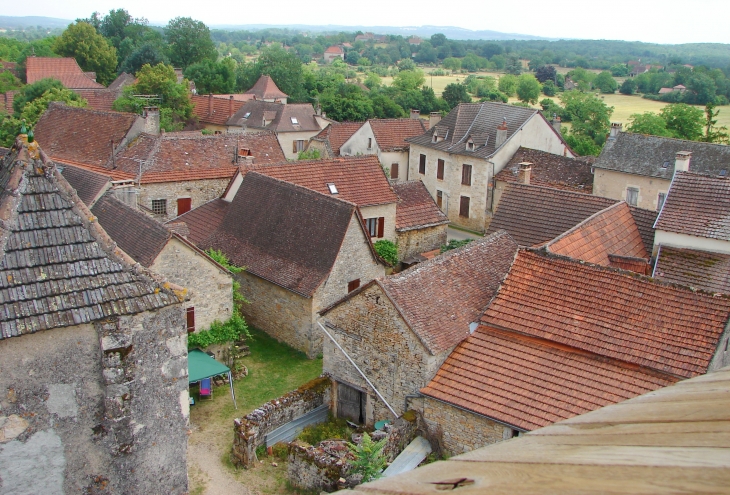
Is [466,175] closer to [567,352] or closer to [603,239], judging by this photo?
[603,239]

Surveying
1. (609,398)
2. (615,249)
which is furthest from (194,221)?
(609,398)

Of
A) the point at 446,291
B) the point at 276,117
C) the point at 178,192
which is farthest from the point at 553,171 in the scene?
the point at 276,117

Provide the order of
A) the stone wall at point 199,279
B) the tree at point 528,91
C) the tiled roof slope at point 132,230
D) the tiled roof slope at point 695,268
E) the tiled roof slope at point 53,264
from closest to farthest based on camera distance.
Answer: the tiled roof slope at point 53,264 → the tiled roof slope at point 695,268 → the tiled roof slope at point 132,230 → the stone wall at point 199,279 → the tree at point 528,91

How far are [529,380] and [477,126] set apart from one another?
31.8m

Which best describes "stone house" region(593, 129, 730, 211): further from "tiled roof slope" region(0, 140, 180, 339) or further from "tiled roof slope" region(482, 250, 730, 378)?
"tiled roof slope" region(0, 140, 180, 339)

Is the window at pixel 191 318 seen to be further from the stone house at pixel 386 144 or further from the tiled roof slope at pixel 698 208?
the stone house at pixel 386 144

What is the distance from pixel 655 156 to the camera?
4069 centimetres

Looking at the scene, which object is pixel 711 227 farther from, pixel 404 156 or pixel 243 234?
pixel 404 156

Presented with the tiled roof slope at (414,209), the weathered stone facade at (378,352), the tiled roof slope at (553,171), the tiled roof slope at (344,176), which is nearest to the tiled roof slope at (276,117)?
the tiled roof slope at (553,171)

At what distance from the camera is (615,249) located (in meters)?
24.2

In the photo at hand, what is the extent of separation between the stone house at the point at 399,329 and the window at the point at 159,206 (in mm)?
18269

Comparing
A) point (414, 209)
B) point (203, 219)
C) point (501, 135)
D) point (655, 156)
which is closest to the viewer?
point (203, 219)

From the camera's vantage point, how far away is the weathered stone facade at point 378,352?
60.6 ft

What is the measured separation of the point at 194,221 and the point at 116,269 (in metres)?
23.4
